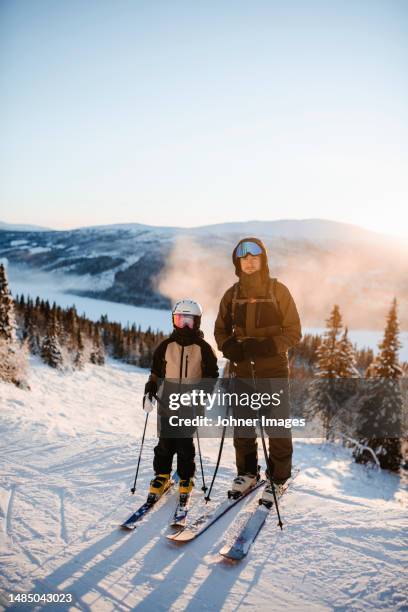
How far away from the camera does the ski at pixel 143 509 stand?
453cm

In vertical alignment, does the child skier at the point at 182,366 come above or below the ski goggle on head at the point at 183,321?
below

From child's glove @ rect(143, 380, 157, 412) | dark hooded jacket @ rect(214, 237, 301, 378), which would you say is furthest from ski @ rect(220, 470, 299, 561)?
child's glove @ rect(143, 380, 157, 412)

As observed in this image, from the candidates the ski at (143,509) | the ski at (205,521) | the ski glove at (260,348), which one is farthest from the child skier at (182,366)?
the ski glove at (260,348)

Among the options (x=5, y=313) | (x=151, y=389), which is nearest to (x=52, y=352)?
(x=5, y=313)

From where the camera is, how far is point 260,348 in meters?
4.84

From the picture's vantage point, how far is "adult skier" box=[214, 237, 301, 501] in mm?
4934

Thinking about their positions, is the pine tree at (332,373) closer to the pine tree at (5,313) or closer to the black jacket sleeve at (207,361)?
the pine tree at (5,313)

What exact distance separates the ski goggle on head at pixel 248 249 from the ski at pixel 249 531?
3.37 metres

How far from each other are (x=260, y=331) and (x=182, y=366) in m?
1.30

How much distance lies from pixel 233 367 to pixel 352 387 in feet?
113

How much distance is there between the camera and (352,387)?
35.7 m

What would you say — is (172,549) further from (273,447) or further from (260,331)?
(260,331)

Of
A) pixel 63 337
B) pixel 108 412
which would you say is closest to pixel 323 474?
pixel 108 412

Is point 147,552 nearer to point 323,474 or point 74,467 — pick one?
point 74,467
